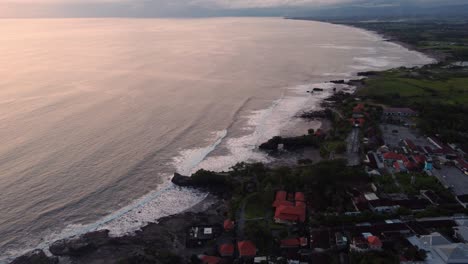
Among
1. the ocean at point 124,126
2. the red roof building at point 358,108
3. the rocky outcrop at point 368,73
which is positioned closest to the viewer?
the ocean at point 124,126

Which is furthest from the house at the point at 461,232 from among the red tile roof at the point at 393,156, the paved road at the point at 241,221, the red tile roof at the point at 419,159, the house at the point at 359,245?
the paved road at the point at 241,221

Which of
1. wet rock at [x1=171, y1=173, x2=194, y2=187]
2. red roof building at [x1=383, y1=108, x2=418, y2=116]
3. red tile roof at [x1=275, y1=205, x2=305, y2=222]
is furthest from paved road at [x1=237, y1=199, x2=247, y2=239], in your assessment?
red roof building at [x1=383, y1=108, x2=418, y2=116]

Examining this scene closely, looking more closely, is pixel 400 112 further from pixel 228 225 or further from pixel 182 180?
pixel 228 225

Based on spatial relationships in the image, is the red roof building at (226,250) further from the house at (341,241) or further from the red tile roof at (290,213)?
the house at (341,241)

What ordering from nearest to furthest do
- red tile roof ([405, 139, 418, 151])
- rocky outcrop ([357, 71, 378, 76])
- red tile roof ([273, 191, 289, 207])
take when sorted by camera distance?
red tile roof ([273, 191, 289, 207])
red tile roof ([405, 139, 418, 151])
rocky outcrop ([357, 71, 378, 76])

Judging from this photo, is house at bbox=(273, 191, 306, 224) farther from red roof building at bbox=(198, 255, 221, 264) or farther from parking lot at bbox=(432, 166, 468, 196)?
parking lot at bbox=(432, 166, 468, 196)
